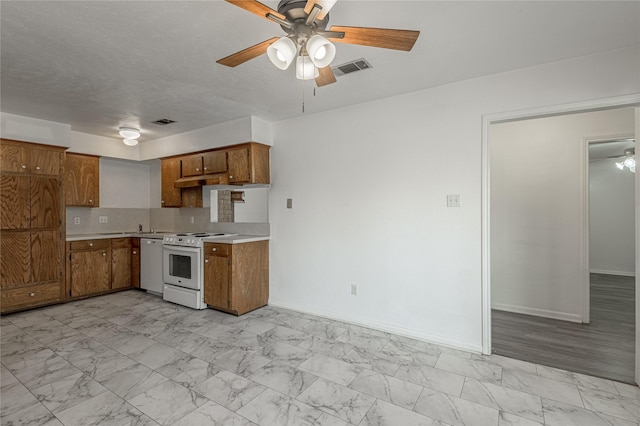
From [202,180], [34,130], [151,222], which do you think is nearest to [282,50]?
[202,180]

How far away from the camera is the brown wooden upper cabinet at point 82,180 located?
15.2 feet

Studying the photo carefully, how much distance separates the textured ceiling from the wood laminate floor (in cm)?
253

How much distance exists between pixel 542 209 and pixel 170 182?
5330 millimetres

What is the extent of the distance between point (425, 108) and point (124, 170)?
207 inches

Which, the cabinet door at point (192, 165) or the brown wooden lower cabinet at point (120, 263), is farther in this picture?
the brown wooden lower cabinet at point (120, 263)

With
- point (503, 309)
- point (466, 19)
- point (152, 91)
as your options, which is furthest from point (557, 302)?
point (152, 91)

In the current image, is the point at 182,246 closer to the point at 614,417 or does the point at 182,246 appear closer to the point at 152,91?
the point at 152,91

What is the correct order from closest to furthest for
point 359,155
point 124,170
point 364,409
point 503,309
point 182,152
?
point 364,409, point 359,155, point 503,309, point 182,152, point 124,170

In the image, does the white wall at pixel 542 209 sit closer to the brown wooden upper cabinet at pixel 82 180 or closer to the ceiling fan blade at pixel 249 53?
the ceiling fan blade at pixel 249 53

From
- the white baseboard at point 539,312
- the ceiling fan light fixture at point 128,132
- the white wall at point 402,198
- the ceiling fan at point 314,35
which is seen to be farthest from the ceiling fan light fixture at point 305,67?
the white baseboard at point 539,312

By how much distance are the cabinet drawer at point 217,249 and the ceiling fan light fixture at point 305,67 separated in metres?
2.54

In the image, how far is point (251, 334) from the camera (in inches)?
127

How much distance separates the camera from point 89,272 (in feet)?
15.0

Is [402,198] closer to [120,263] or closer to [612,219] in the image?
[120,263]
